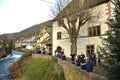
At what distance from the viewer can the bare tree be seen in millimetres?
38969

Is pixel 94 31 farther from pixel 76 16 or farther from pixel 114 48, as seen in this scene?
pixel 114 48

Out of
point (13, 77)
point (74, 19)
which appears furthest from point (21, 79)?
point (74, 19)

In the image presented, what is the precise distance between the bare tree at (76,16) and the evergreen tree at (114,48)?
21.1m

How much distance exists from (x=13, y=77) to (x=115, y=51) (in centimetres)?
3565

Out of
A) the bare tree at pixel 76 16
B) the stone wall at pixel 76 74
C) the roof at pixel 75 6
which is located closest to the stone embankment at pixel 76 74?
the stone wall at pixel 76 74

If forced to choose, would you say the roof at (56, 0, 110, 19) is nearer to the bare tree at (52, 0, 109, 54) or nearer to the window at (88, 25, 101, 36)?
the bare tree at (52, 0, 109, 54)

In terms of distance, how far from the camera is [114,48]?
17.1 metres

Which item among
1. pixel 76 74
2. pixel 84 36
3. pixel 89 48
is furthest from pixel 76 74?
pixel 84 36

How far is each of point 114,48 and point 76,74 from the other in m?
9.31

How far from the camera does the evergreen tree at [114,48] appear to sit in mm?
16453

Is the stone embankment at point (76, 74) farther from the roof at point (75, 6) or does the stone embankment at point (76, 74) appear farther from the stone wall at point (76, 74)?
the roof at point (75, 6)

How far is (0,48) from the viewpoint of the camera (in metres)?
106

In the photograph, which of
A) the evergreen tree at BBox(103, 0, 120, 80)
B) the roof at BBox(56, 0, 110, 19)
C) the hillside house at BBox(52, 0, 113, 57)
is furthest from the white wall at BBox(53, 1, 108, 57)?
the evergreen tree at BBox(103, 0, 120, 80)

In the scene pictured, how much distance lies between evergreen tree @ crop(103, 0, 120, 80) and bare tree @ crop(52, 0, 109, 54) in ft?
69.3
